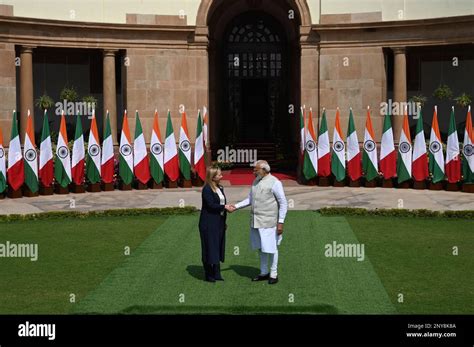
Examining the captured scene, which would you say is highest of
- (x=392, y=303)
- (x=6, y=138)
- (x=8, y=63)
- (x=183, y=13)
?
(x=183, y=13)

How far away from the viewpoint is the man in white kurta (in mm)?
13484

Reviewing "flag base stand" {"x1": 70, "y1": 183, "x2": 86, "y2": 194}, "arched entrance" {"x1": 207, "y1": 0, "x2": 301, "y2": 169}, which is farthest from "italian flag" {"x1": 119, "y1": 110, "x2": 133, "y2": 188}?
"arched entrance" {"x1": 207, "y1": 0, "x2": 301, "y2": 169}

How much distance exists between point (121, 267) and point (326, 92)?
1913 cm

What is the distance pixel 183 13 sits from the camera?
3250cm

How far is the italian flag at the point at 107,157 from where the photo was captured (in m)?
28.5

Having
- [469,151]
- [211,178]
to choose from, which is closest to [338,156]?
[469,151]

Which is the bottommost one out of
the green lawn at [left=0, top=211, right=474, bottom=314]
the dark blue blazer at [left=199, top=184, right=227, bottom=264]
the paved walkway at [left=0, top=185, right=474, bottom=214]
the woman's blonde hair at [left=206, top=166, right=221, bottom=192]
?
the green lawn at [left=0, top=211, right=474, bottom=314]

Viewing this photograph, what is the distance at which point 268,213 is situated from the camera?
13.5 m

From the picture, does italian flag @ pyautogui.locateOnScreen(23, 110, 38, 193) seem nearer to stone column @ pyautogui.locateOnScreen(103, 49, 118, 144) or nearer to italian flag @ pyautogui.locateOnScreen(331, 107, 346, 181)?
stone column @ pyautogui.locateOnScreen(103, 49, 118, 144)

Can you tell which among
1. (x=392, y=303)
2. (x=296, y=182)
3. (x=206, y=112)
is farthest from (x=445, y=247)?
(x=206, y=112)

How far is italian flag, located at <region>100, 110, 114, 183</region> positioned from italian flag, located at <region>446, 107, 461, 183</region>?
12.2 meters

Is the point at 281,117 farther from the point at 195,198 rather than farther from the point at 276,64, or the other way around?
the point at 195,198

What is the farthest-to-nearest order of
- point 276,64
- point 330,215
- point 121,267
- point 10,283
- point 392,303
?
point 276,64, point 330,215, point 121,267, point 10,283, point 392,303

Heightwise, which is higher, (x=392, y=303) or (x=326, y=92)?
(x=326, y=92)
